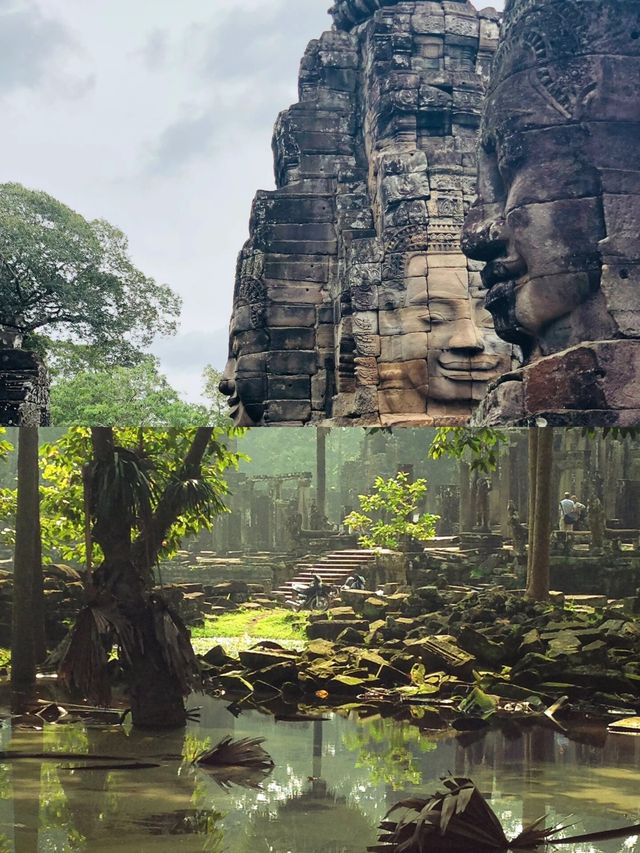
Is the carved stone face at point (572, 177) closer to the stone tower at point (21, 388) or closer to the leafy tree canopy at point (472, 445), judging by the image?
the leafy tree canopy at point (472, 445)

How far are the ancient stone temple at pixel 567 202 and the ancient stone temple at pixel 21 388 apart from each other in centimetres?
880

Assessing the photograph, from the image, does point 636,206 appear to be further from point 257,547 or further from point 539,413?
point 257,547

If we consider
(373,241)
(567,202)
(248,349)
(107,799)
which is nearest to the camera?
(107,799)

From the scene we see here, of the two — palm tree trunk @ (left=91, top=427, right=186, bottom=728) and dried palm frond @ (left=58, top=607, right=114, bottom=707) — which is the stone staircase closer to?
palm tree trunk @ (left=91, top=427, right=186, bottom=728)

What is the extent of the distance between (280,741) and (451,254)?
10.6 metres

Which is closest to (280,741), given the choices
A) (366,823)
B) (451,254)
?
(366,823)

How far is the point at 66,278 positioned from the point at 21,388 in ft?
56.6

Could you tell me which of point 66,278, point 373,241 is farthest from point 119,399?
point 373,241

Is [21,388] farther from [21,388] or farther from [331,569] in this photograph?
[331,569]

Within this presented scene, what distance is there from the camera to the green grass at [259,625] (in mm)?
3438

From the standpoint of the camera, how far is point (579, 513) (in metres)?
3.38

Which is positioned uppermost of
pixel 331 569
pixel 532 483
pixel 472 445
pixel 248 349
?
pixel 248 349

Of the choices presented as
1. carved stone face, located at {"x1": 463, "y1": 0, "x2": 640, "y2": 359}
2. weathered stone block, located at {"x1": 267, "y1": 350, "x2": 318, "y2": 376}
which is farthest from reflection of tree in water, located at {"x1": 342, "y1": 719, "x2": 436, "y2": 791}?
weathered stone block, located at {"x1": 267, "y1": 350, "x2": 318, "y2": 376}

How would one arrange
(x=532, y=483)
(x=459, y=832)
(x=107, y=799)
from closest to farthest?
(x=459, y=832) → (x=107, y=799) → (x=532, y=483)
